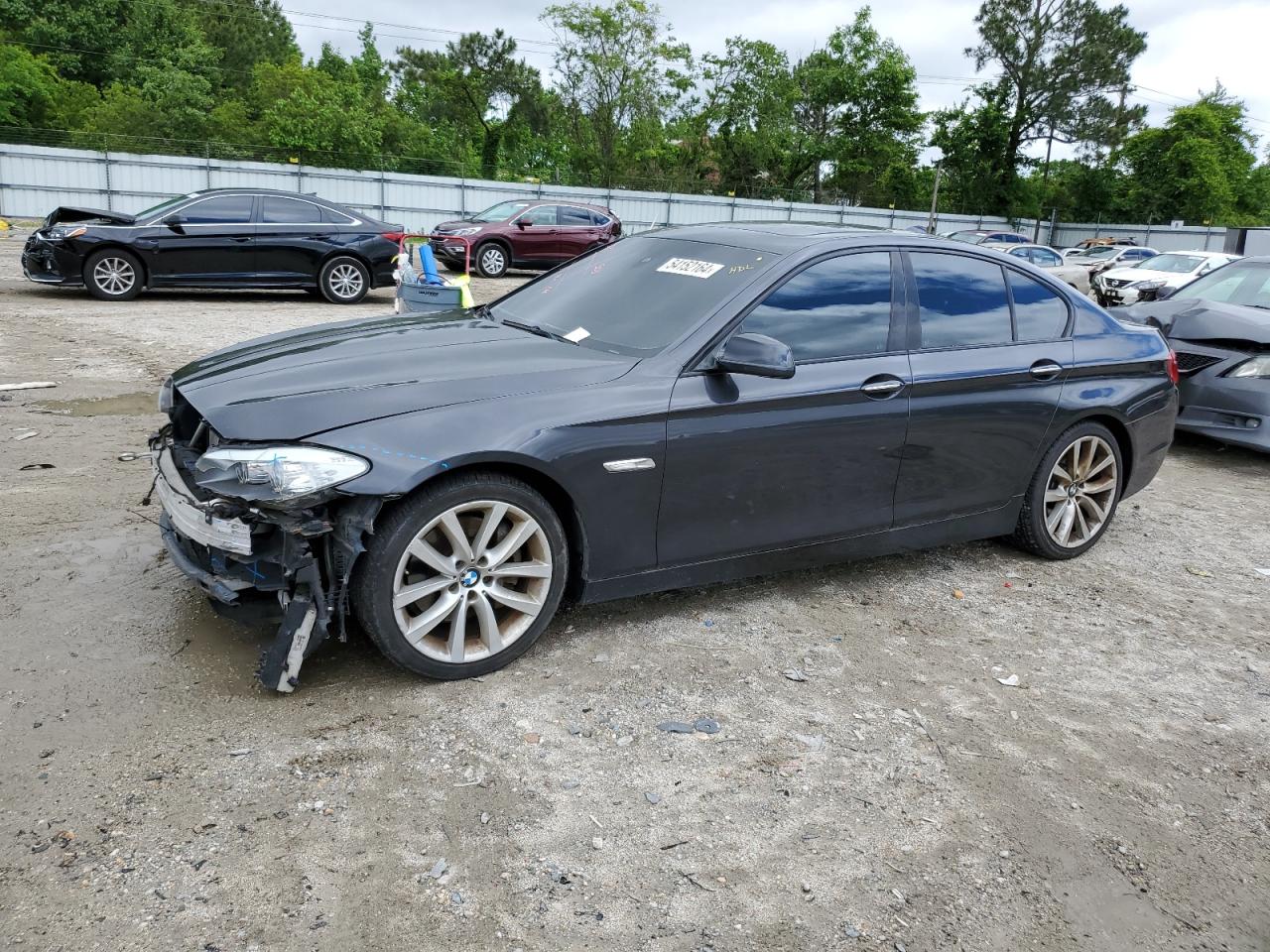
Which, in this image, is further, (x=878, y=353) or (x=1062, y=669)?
(x=878, y=353)

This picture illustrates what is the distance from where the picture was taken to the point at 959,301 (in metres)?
4.75

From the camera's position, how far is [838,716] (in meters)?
3.59

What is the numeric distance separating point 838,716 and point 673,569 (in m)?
0.85

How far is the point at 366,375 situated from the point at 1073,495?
367 centimetres

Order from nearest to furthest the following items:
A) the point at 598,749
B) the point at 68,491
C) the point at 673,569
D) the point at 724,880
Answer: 1. the point at 724,880
2. the point at 598,749
3. the point at 673,569
4. the point at 68,491

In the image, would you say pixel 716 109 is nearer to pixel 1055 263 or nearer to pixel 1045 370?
pixel 1055 263

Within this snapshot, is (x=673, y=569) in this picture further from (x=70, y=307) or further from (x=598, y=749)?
(x=70, y=307)

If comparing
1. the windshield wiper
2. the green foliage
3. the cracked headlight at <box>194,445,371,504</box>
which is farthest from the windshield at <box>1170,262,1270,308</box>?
the green foliage

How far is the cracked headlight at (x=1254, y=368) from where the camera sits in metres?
7.77

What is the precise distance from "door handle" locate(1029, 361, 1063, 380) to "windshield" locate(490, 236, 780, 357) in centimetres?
153

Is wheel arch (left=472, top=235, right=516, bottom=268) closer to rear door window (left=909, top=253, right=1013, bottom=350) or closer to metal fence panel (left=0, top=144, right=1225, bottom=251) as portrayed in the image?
metal fence panel (left=0, top=144, right=1225, bottom=251)

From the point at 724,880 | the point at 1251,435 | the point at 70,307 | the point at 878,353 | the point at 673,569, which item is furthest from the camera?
the point at 70,307

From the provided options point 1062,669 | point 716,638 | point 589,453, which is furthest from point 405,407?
point 1062,669

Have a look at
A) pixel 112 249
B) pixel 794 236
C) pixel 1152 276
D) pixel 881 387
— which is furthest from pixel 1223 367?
pixel 1152 276
